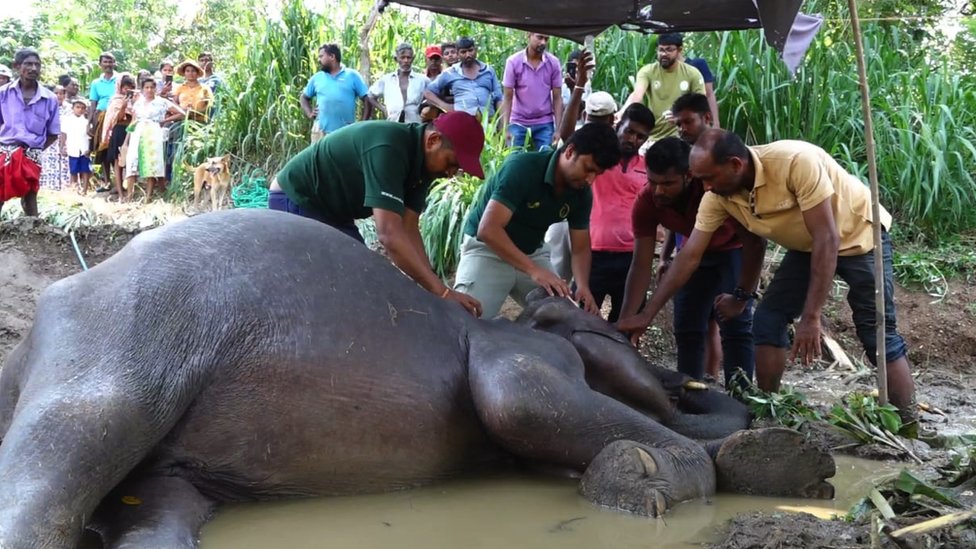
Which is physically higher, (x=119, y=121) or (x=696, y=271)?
(x=696, y=271)

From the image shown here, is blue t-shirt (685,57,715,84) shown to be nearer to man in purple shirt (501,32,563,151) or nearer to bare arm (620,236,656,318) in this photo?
man in purple shirt (501,32,563,151)

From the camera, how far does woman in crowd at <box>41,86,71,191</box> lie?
1505 centimetres

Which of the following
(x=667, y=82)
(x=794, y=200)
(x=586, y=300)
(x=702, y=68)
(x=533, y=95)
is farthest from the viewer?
(x=533, y=95)

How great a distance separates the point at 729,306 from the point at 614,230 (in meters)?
1.10

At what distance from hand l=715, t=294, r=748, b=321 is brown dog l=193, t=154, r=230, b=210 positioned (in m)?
8.82

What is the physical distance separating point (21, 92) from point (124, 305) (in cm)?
731

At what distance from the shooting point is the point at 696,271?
5.84 metres

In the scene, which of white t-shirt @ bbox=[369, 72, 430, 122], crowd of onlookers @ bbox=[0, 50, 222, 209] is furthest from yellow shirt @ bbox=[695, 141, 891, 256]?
crowd of onlookers @ bbox=[0, 50, 222, 209]

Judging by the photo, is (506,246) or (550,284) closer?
(550,284)

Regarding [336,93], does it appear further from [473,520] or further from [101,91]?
[473,520]

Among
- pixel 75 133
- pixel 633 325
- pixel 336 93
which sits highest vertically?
pixel 336 93

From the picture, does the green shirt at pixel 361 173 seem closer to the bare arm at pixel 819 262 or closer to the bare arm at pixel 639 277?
the bare arm at pixel 639 277

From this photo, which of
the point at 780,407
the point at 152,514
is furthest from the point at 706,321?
the point at 152,514

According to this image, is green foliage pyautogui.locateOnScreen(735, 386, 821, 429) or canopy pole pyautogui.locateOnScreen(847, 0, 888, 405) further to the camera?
green foliage pyautogui.locateOnScreen(735, 386, 821, 429)
